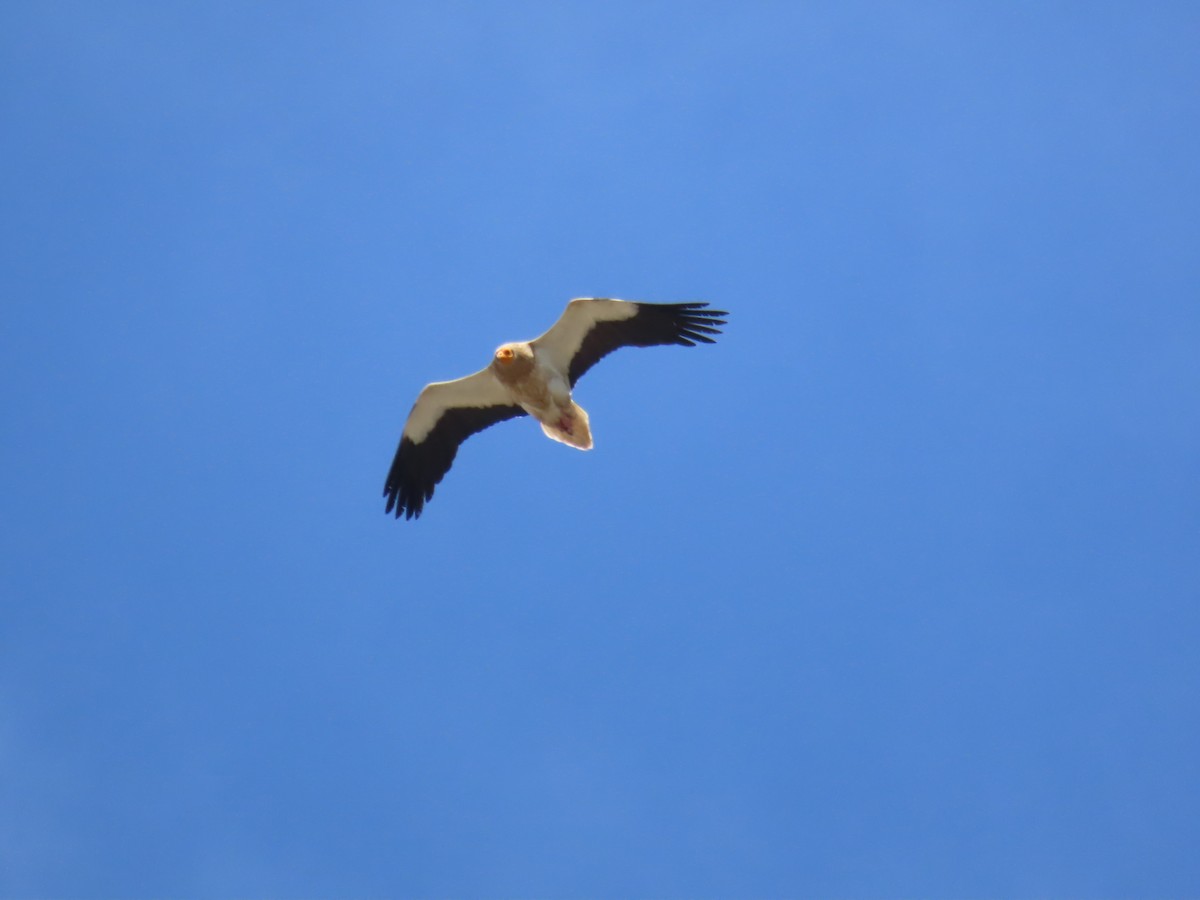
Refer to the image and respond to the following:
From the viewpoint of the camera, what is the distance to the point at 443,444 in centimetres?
1465

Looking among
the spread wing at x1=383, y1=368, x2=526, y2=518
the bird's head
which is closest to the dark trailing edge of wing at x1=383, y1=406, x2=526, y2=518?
the spread wing at x1=383, y1=368, x2=526, y2=518

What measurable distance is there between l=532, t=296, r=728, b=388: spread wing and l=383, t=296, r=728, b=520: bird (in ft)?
0.04

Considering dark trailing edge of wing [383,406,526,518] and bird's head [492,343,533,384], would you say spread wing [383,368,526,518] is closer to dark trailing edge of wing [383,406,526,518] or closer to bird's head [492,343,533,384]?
dark trailing edge of wing [383,406,526,518]

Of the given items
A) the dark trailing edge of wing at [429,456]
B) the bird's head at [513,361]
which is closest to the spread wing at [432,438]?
the dark trailing edge of wing at [429,456]

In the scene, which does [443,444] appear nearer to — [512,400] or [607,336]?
[512,400]

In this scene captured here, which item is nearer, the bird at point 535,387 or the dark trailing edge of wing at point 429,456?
the bird at point 535,387

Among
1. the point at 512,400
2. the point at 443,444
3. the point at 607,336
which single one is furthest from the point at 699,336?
the point at 443,444

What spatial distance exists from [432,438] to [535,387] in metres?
1.74

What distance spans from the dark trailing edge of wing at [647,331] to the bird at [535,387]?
0.04ft

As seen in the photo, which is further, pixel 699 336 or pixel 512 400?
pixel 512 400

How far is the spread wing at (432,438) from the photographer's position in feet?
47.6

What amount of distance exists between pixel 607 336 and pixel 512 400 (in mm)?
1445

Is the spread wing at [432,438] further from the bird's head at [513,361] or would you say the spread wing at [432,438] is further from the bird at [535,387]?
the bird's head at [513,361]

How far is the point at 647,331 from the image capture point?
13.7 m
